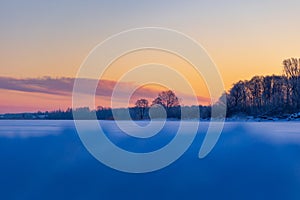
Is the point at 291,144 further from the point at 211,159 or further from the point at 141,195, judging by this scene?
the point at 141,195

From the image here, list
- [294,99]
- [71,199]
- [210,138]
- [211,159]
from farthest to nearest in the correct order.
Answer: [294,99], [210,138], [211,159], [71,199]

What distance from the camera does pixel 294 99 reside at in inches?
1658

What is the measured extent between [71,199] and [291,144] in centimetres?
1165

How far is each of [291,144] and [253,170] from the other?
597 cm

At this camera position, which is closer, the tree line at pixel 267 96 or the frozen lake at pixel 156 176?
the frozen lake at pixel 156 176

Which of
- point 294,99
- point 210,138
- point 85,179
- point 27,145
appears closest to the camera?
point 85,179

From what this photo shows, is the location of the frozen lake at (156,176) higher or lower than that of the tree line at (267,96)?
lower

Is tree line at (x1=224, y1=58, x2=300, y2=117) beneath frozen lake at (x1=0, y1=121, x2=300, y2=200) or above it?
above

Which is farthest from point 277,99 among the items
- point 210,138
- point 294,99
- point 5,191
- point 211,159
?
point 5,191

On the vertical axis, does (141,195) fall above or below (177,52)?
below

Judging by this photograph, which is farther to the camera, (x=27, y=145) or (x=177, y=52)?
(x=27, y=145)

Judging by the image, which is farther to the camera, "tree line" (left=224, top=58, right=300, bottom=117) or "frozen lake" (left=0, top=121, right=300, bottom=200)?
"tree line" (left=224, top=58, right=300, bottom=117)

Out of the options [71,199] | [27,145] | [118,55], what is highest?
[118,55]

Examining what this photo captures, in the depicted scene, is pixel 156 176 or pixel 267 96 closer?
pixel 156 176
